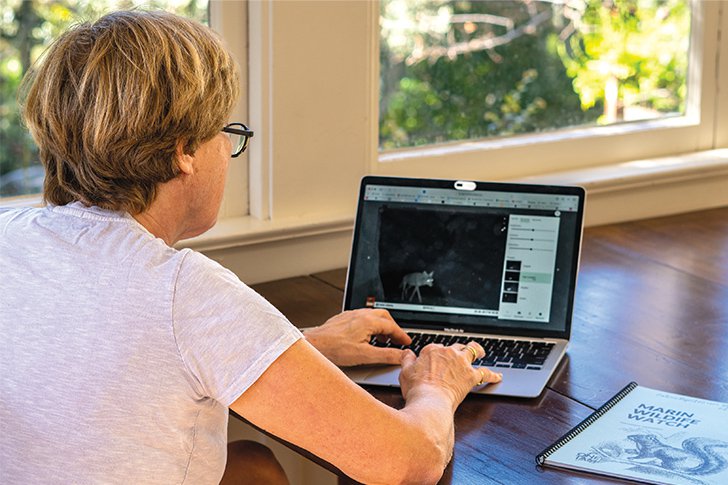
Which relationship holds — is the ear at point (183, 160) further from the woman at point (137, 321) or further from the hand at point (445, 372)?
the hand at point (445, 372)

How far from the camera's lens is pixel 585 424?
1.42 metres

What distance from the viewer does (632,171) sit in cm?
252

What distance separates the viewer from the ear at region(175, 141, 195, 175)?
1.23 meters

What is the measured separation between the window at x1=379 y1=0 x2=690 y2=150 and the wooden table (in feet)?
1.06

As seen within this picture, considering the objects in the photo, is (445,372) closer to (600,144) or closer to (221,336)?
(221,336)

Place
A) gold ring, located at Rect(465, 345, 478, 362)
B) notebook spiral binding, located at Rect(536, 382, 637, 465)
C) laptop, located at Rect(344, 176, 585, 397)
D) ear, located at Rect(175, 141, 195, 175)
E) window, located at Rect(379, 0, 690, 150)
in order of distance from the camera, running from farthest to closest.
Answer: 1. window, located at Rect(379, 0, 690, 150)
2. laptop, located at Rect(344, 176, 585, 397)
3. gold ring, located at Rect(465, 345, 478, 362)
4. notebook spiral binding, located at Rect(536, 382, 637, 465)
5. ear, located at Rect(175, 141, 195, 175)

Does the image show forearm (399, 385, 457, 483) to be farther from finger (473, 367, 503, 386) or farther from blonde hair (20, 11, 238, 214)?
blonde hair (20, 11, 238, 214)

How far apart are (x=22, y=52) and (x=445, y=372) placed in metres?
1.01

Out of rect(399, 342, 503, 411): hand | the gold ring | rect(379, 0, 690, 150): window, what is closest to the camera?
rect(399, 342, 503, 411): hand

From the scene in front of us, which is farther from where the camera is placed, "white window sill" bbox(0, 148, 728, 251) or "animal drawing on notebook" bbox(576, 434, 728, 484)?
"white window sill" bbox(0, 148, 728, 251)

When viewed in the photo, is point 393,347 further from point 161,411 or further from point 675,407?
point 161,411

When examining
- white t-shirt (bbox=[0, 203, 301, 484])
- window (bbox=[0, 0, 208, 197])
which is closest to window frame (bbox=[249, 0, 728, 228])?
window (bbox=[0, 0, 208, 197])

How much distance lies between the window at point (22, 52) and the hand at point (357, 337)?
701 mm

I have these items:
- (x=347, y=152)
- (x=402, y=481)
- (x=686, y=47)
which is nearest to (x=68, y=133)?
(x=402, y=481)
